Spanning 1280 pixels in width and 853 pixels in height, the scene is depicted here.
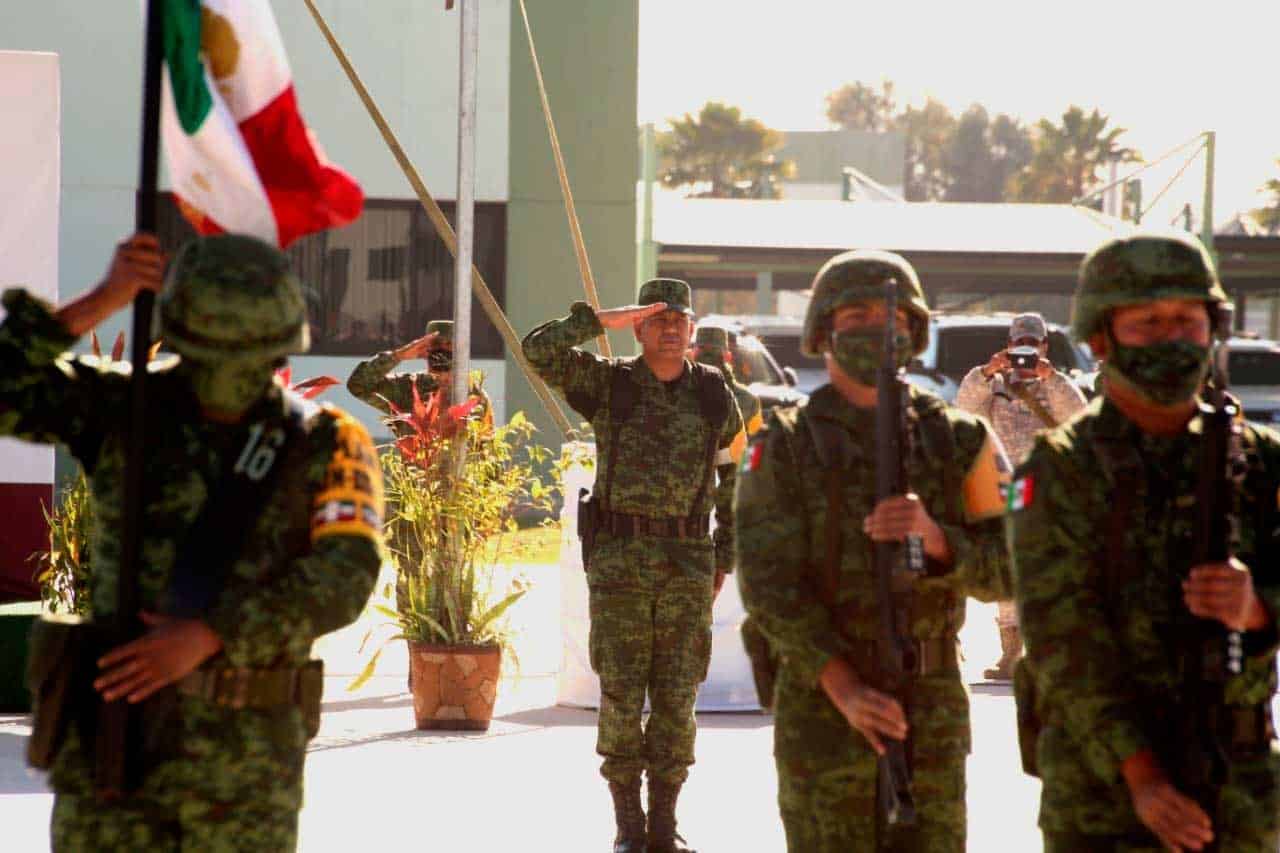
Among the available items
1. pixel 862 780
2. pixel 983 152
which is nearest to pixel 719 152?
pixel 983 152

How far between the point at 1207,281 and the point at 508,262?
17253mm

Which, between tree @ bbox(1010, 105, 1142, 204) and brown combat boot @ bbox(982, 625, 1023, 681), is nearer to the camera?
brown combat boot @ bbox(982, 625, 1023, 681)

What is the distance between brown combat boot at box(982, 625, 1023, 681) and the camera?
11.4 metres

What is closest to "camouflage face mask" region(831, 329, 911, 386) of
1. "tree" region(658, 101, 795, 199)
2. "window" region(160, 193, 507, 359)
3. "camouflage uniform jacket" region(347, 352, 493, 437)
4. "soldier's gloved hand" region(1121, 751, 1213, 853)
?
"soldier's gloved hand" region(1121, 751, 1213, 853)

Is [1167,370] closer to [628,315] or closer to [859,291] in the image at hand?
[859,291]

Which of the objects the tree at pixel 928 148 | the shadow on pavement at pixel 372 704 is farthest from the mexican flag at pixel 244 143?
the tree at pixel 928 148

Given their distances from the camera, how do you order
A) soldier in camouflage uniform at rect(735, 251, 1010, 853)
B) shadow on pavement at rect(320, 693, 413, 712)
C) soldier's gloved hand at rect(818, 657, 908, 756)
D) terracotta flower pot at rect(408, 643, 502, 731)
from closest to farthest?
1. soldier's gloved hand at rect(818, 657, 908, 756)
2. soldier in camouflage uniform at rect(735, 251, 1010, 853)
3. terracotta flower pot at rect(408, 643, 502, 731)
4. shadow on pavement at rect(320, 693, 413, 712)

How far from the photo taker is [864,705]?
4.48m

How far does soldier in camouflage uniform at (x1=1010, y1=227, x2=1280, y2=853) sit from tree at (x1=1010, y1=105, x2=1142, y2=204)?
76.5m

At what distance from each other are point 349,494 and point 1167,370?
5.16 ft

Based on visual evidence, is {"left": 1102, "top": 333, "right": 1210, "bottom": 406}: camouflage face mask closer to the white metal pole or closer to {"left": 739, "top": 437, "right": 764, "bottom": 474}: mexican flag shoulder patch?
{"left": 739, "top": 437, "right": 764, "bottom": 474}: mexican flag shoulder patch

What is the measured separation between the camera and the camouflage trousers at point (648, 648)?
7586 mm

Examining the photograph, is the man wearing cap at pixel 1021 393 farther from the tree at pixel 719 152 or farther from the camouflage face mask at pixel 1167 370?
the tree at pixel 719 152

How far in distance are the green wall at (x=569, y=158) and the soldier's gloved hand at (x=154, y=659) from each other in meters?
17.0
